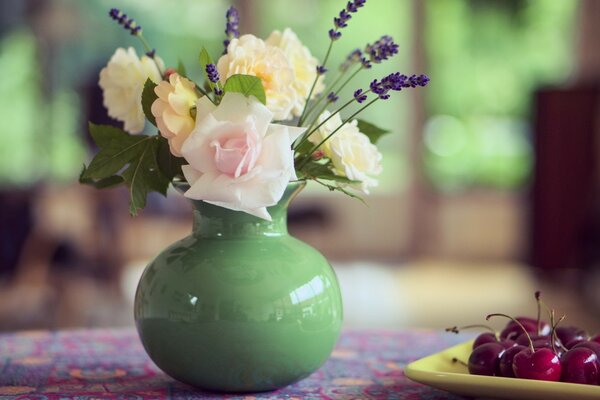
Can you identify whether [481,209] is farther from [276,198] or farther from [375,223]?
[276,198]

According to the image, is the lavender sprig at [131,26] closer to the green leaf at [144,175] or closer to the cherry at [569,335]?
the green leaf at [144,175]

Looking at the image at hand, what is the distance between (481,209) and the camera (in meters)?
6.67

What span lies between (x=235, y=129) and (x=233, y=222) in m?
0.15

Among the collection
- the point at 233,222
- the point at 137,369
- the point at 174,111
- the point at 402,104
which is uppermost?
the point at 402,104

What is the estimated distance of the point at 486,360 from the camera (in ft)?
2.99

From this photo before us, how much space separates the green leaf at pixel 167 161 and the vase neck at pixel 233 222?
0.18ft

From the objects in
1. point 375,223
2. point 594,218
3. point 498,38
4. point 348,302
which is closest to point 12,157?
point 375,223

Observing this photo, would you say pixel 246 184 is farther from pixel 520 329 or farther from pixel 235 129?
A: pixel 520 329

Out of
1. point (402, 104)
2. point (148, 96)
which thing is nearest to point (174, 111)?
point (148, 96)

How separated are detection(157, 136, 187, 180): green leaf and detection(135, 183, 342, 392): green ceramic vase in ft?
0.20

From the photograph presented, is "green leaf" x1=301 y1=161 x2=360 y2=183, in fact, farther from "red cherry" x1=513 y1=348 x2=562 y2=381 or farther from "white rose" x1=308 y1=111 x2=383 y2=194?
"red cherry" x1=513 y1=348 x2=562 y2=381

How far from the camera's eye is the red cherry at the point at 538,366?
2.85 ft

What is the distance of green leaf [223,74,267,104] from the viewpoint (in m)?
0.88

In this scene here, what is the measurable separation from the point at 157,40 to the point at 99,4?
0.49 metres
